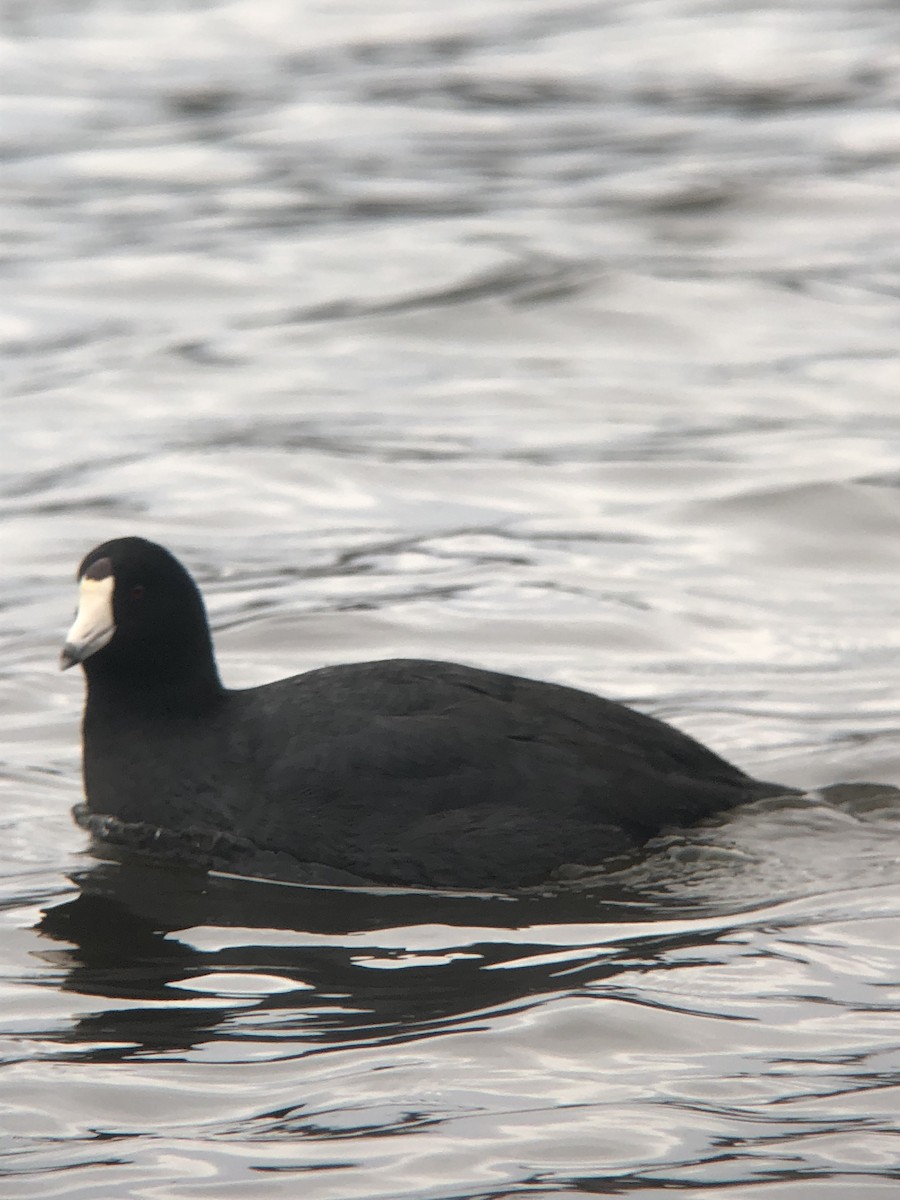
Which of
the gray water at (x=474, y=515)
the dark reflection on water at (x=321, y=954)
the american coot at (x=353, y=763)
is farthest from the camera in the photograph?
the american coot at (x=353, y=763)

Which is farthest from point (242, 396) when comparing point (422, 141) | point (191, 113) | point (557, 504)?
point (191, 113)

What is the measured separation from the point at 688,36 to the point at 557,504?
32.2 feet

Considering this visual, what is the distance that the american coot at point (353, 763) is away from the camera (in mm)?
5746

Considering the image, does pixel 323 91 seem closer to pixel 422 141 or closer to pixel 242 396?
pixel 422 141

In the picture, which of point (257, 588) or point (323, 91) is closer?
point (257, 588)

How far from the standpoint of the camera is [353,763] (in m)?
5.77

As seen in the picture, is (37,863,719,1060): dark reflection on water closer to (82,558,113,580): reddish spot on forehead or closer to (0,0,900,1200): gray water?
(0,0,900,1200): gray water

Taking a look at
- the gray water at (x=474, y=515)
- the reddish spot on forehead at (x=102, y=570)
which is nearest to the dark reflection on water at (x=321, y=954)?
the gray water at (x=474, y=515)

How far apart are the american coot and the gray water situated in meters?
0.11

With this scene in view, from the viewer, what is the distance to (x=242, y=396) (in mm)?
11242

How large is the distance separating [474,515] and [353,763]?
3.81m

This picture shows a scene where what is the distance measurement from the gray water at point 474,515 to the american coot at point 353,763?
0.37ft

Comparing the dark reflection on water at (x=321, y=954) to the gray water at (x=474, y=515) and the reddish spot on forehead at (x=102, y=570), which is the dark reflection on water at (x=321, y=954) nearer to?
the gray water at (x=474, y=515)

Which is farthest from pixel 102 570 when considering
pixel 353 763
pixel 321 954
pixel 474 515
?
pixel 474 515
